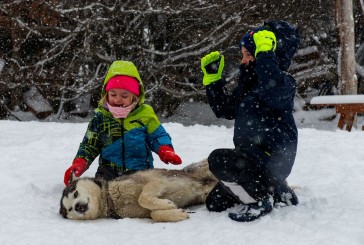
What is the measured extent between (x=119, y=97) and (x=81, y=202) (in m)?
1.00

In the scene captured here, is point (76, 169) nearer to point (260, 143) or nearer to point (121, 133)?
point (121, 133)

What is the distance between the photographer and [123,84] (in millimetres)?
3943

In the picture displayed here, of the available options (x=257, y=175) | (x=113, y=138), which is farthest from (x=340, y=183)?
(x=113, y=138)

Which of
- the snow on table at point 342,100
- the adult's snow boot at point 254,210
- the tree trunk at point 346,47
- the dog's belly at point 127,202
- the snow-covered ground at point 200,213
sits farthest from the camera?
the tree trunk at point 346,47

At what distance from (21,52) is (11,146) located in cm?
714

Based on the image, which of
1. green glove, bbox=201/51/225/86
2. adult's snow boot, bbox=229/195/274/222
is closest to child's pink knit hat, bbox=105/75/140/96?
green glove, bbox=201/51/225/86

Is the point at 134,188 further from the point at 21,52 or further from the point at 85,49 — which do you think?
the point at 21,52

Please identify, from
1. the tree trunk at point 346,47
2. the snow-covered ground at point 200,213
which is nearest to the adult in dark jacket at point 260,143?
the snow-covered ground at point 200,213

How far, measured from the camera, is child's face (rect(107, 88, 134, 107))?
387 cm

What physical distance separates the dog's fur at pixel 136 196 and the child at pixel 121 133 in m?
0.37

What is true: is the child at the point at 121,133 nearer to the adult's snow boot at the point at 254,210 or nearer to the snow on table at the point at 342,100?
the adult's snow boot at the point at 254,210

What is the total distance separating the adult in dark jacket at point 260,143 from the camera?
9.89 ft

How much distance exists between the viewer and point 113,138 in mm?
3908

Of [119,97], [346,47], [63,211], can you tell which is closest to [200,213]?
[63,211]
